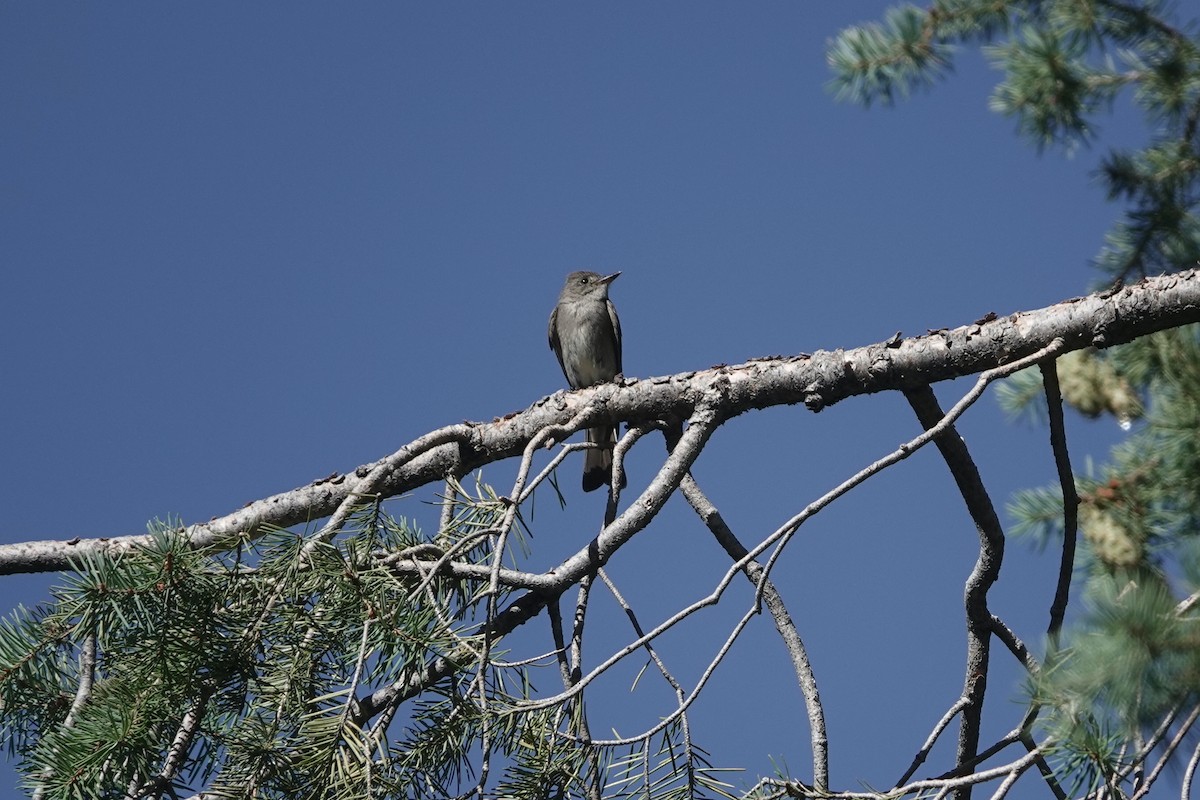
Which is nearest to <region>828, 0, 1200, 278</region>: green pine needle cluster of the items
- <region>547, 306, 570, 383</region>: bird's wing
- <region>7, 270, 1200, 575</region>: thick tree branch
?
<region>7, 270, 1200, 575</region>: thick tree branch

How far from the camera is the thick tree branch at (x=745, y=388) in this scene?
2639 millimetres

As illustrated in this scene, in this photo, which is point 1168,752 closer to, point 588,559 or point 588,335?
point 588,559

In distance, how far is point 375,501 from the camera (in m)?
2.46

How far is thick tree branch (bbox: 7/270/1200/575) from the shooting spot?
8.66 ft

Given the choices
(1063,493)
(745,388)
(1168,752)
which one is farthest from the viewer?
(745,388)

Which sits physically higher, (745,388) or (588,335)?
(588,335)

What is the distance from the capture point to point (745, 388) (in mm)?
2945

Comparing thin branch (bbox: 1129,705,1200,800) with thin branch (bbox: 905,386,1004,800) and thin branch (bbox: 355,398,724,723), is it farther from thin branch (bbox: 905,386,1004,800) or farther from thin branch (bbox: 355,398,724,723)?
thin branch (bbox: 355,398,724,723)

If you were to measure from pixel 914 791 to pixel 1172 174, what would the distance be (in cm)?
339

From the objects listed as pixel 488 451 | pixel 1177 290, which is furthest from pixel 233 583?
pixel 1177 290

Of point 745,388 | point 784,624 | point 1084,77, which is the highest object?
point 1084,77

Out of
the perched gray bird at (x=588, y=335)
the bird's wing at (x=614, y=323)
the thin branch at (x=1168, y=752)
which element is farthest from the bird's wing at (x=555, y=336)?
the thin branch at (x=1168, y=752)

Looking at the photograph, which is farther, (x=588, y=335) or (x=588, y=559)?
(x=588, y=335)

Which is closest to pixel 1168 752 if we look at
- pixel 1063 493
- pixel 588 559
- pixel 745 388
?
pixel 1063 493
